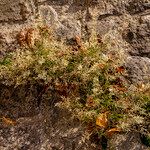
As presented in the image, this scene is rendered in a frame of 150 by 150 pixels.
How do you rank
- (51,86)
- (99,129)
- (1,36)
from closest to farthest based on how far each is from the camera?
1. (99,129)
2. (51,86)
3. (1,36)

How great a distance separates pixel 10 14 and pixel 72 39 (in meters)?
0.64

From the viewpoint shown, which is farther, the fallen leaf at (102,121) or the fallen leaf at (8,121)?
the fallen leaf at (8,121)

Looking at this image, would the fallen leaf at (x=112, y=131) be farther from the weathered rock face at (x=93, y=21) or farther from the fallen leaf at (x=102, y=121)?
the weathered rock face at (x=93, y=21)

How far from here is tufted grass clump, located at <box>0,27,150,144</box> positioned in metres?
3.57

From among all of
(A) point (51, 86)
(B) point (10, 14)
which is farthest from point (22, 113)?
(B) point (10, 14)

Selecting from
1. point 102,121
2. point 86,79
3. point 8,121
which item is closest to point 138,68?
point 86,79

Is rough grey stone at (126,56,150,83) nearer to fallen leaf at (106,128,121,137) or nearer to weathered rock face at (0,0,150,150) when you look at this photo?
weathered rock face at (0,0,150,150)

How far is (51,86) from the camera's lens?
377cm

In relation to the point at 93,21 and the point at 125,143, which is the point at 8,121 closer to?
the point at 125,143

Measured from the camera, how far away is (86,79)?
371 centimetres

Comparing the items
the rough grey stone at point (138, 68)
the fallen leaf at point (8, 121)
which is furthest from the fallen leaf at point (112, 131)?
the fallen leaf at point (8, 121)

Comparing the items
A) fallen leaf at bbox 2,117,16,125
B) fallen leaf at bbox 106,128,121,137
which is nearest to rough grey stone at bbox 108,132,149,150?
fallen leaf at bbox 106,128,121,137

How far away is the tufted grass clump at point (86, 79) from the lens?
3.57 metres

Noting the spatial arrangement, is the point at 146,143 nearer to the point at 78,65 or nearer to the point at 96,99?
the point at 96,99
